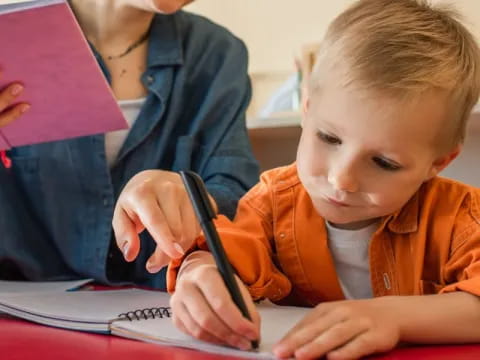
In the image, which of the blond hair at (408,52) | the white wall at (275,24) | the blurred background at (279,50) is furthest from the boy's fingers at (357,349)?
the white wall at (275,24)

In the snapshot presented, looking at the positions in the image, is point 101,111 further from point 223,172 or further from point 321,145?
point 321,145

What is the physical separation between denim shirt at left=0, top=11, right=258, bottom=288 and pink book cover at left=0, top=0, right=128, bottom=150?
0.26 feet

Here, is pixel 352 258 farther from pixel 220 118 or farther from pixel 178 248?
pixel 220 118

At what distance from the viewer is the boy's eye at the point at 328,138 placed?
624mm

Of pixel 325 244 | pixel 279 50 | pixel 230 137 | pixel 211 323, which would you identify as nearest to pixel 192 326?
pixel 211 323

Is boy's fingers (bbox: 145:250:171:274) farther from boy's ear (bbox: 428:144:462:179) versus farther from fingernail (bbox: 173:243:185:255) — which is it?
boy's ear (bbox: 428:144:462:179)

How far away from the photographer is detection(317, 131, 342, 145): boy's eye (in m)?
0.62

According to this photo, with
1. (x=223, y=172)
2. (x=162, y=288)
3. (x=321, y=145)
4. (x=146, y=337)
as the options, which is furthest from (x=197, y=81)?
(x=146, y=337)

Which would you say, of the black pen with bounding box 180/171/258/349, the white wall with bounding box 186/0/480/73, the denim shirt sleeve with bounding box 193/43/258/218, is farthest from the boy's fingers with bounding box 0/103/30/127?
the white wall with bounding box 186/0/480/73

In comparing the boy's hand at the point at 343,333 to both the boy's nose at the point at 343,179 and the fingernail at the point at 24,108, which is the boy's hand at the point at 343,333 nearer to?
the boy's nose at the point at 343,179

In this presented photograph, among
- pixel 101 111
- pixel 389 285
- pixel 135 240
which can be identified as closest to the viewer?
pixel 135 240

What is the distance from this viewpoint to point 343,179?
604 millimetres

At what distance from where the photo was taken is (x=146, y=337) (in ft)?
1.87

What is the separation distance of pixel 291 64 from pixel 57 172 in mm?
711
